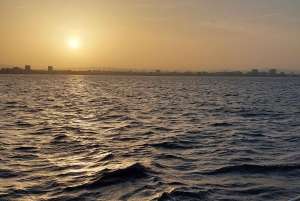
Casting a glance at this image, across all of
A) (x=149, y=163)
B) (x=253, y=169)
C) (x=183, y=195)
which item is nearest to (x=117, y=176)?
(x=149, y=163)

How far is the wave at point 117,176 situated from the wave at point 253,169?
108 inches

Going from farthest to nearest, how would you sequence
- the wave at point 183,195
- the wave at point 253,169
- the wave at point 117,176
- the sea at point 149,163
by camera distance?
1. the wave at point 253,169
2. the wave at point 117,176
3. the sea at point 149,163
4. the wave at point 183,195

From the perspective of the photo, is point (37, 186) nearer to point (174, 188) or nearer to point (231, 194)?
point (174, 188)

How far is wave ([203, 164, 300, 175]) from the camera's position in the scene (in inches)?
563

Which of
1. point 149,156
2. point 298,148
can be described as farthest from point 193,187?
point 298,148

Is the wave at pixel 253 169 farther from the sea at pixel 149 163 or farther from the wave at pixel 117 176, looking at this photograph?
the wave at pixel 117 176

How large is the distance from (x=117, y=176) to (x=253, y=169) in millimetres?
5856

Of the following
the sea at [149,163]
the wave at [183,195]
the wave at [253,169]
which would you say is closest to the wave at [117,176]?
the sea at [149,163]

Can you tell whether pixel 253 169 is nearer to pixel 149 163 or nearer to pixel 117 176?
pixel 149 163

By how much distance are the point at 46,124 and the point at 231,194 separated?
65.9 feet

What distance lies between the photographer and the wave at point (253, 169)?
1429 cm

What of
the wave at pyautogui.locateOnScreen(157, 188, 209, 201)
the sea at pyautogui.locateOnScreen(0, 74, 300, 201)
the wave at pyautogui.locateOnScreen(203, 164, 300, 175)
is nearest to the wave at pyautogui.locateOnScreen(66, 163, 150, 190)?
the sea at pyautogui.locateOnScreen(0, 74, 300, 201)

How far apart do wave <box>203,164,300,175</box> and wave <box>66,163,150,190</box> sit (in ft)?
8.98

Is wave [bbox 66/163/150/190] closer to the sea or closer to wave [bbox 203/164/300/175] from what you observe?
the sea
